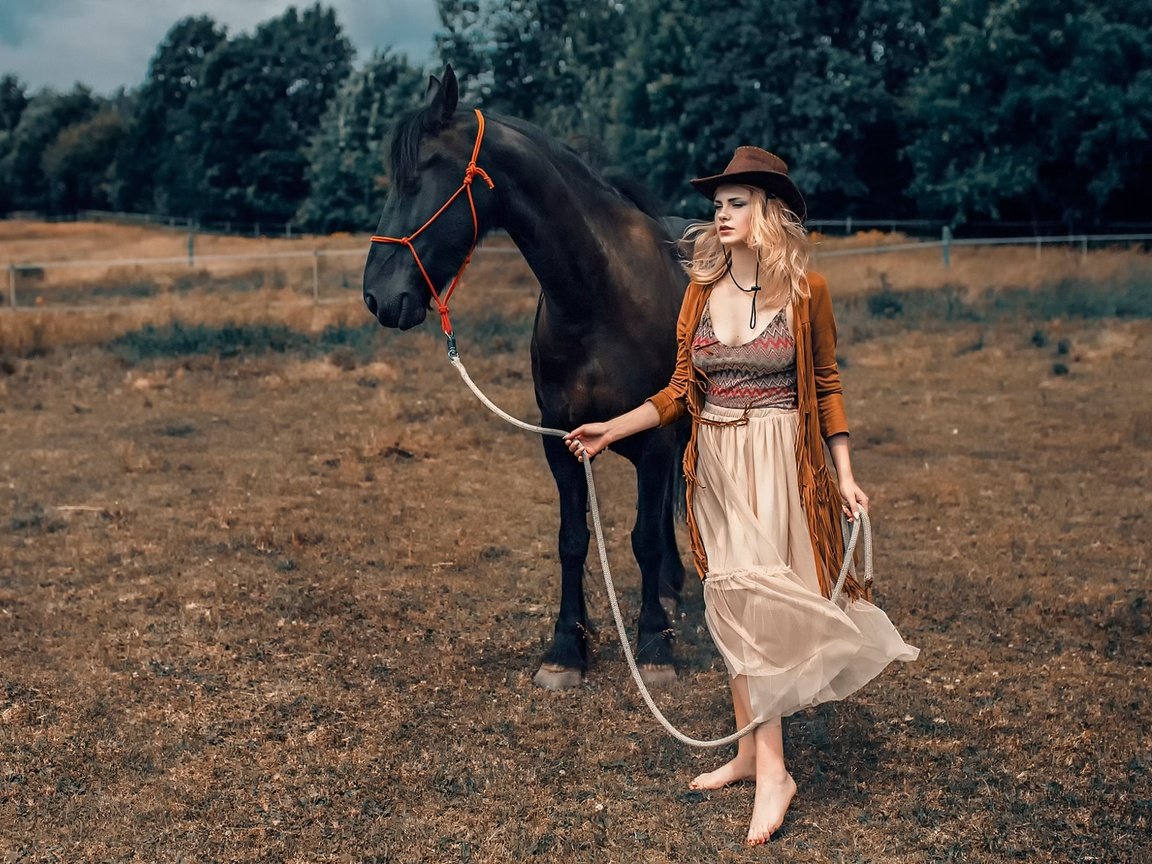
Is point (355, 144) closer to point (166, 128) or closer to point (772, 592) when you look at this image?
point (166, 128)

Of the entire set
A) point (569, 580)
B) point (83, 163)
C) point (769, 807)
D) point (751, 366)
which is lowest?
point (769, 807)

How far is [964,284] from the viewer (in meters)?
19.5

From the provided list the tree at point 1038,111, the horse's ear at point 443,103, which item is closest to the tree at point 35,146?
the tree at point 1038,111

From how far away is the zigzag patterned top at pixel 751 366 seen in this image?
3.13 m

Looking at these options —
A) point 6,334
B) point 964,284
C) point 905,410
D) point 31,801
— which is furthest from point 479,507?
point 964,284

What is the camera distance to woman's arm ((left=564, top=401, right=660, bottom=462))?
327 cm

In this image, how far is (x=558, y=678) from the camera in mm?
4320

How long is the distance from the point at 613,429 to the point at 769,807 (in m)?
1.17

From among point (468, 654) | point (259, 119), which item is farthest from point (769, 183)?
point (259, 119)

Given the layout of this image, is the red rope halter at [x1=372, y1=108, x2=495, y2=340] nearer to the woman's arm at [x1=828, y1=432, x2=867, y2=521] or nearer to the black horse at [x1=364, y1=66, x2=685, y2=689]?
the black horse at [x1=364, y1=66, x2=685, y2=689]

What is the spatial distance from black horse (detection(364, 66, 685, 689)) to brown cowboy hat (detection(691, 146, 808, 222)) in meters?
0.95

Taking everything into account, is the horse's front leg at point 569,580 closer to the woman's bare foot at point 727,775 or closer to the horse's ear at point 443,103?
the woman's bare foot at point 727,775

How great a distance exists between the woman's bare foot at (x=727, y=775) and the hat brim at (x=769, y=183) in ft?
5.47

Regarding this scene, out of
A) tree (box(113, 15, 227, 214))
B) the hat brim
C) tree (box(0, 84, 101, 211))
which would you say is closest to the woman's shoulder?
the hat brim
